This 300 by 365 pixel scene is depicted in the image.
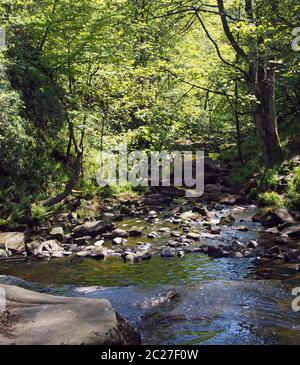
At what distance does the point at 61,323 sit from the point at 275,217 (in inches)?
374

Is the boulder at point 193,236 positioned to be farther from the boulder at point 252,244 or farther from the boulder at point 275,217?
the boulder at point 275,217

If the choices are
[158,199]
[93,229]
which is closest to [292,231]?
[93,229]

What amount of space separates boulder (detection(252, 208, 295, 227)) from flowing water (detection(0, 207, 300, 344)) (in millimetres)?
3457

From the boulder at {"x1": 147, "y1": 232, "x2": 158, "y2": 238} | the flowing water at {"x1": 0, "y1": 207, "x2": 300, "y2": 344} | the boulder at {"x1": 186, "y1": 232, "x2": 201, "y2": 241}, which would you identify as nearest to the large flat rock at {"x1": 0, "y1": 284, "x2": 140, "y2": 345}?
the flowing water at {"x1": 0, "y1": 207, "x2": 300, "y2": 344}

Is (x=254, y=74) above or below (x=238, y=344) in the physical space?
above

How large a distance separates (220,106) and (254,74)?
347 inches

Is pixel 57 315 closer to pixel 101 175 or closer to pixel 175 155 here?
pixel 101 175

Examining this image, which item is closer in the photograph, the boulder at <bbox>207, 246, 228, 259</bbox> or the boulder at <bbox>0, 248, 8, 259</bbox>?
the boulder at <bbox>207, 246, 228, 259</bbox>

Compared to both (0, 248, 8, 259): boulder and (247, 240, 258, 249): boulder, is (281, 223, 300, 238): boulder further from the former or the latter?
(0, 248, 8, 259): boulder

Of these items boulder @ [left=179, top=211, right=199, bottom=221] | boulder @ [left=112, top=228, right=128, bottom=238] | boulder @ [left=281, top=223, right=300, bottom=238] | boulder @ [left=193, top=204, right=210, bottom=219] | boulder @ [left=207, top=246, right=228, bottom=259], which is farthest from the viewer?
boulder @ [left=193, top=204, right=210, bottom=219]

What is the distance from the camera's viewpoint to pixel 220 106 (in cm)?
2384

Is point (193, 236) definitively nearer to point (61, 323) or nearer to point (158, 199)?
point (158, 199)

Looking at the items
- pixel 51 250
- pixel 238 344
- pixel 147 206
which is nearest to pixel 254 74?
pixel 147 206

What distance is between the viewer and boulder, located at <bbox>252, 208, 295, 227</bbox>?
42.0ft
